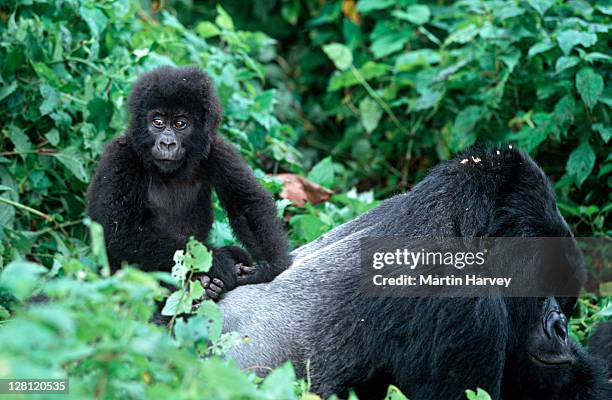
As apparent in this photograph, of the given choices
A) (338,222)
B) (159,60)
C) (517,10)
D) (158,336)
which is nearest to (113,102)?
(159,60)

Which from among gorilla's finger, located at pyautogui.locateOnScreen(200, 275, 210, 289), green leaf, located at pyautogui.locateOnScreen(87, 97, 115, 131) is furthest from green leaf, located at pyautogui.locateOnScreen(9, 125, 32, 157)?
gorilla's finger, located at pyautogui.locateOnScreen(200, 275, 210, 289)

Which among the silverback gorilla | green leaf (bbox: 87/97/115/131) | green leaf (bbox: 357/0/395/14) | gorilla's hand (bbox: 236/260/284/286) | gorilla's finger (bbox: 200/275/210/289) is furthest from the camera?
green leaf (bbox: 357/0/395/14)

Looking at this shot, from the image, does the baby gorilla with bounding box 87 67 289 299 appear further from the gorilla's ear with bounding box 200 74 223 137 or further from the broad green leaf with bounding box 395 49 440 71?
the broad green leaf with bounding box 395 49 440 71

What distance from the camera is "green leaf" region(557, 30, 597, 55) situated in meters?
4.68

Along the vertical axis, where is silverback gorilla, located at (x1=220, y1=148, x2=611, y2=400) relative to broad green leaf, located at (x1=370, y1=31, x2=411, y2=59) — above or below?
below

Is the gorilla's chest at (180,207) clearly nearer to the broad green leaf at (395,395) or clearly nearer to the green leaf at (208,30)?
the broad green leaf at (395,395)

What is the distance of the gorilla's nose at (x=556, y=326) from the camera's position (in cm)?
319

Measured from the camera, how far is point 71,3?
14.8 ft

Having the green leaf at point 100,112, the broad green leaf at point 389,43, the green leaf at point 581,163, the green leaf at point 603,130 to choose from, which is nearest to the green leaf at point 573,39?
the green leaf at point 603,130

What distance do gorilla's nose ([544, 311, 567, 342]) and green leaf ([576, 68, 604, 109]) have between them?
174cm

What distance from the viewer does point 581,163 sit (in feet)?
15.7

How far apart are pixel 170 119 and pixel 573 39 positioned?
7.28 feet

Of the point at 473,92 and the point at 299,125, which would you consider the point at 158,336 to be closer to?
the point at 473,92

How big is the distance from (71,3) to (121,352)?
9.84 ft
